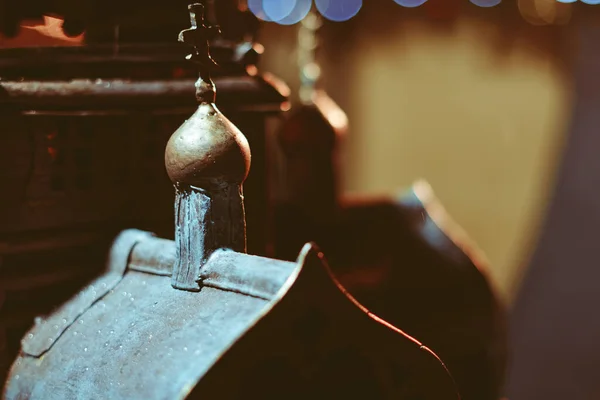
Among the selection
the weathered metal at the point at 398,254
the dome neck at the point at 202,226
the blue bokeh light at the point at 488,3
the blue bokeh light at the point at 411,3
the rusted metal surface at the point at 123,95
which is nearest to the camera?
the dome neck at the point at 202,226

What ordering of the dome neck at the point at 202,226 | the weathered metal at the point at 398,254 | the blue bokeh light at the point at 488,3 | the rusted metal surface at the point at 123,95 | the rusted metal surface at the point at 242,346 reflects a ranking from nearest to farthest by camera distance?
1. the rusted metal surface at the point at 242,346
2. the dome neck at the point at 202,226
3. the rusted metal surface at the point at 123,95
4. the weathered metal at the point at 398,254
5. the blue bokeh light at the point at 488,3

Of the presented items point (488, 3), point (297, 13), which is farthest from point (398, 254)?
point (488, 3)

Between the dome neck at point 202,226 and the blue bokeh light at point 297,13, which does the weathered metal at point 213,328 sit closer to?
the dome neck at point 202,226

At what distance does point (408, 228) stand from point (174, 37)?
Answer: 1281 millimetres

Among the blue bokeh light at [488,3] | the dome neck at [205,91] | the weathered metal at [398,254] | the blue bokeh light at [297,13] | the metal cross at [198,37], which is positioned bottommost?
the weathered metal at [398,254]

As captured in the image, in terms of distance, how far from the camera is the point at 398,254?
276cm

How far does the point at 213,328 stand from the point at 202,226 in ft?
0.86

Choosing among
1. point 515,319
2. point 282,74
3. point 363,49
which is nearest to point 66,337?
point 515,319

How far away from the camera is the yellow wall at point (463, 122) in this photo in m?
7.05

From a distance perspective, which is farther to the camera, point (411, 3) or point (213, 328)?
point (411, 3)

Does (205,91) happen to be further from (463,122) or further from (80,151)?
(463,122)

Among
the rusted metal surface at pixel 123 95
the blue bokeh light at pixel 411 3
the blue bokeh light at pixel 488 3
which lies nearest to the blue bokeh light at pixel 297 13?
the blue bokeh light at pixel 411 3

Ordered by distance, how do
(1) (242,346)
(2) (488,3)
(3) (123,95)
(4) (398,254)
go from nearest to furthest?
1. (1) (242,346)
2. (3) (123,95)
3. (4) (398,254)
4. (2) (488,3)

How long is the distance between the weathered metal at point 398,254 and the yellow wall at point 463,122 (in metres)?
4.05
